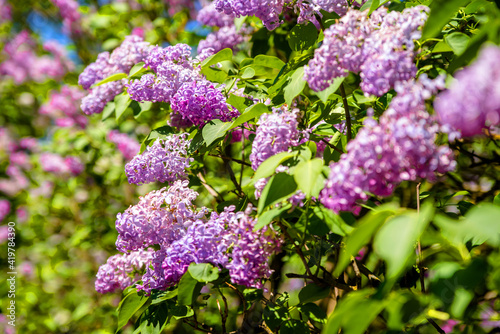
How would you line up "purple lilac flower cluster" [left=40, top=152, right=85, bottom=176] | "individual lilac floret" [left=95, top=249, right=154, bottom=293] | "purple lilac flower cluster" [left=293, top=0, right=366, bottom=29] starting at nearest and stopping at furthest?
"purple lilac flower cluster" [left=293, top=0, right=366, bottom=29] < "individual lilac floret" [left=95, top=249, right=154, bottom=293] < "purple lilac flower cluster" [left=40, top=152, right=85, bottom=176]

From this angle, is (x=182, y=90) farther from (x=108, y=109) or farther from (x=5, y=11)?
(x=5, y=11)

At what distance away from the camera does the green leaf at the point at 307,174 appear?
0.84 meters

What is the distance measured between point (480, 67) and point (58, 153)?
3.49 meters

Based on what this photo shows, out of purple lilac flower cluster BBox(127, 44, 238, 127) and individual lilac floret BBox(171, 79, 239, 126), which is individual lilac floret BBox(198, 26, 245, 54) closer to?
purple lilac flower cluster BBox(127, 44, 238, 127)

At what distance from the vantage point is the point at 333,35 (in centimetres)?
95

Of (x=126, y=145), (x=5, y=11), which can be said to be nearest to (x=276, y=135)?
(x=126, y=145)

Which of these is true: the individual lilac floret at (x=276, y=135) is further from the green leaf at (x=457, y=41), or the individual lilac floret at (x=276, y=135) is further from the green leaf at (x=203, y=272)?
the green leaf at (x=457, y=41)

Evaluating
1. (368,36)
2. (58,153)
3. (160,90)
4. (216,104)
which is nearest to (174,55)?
(160,90)

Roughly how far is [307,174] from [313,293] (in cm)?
53

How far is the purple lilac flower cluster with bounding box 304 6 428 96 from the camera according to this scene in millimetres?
883

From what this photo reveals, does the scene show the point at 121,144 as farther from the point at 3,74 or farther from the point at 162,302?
the point at 3,74

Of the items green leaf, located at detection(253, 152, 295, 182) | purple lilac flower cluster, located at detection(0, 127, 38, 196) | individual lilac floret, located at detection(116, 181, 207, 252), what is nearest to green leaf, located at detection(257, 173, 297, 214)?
green leaf, located at detection(253, 152, 295, 182)

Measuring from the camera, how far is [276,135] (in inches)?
41.9

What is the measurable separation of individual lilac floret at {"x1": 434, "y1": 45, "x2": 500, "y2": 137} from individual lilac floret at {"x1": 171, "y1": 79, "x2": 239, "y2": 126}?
77cm
